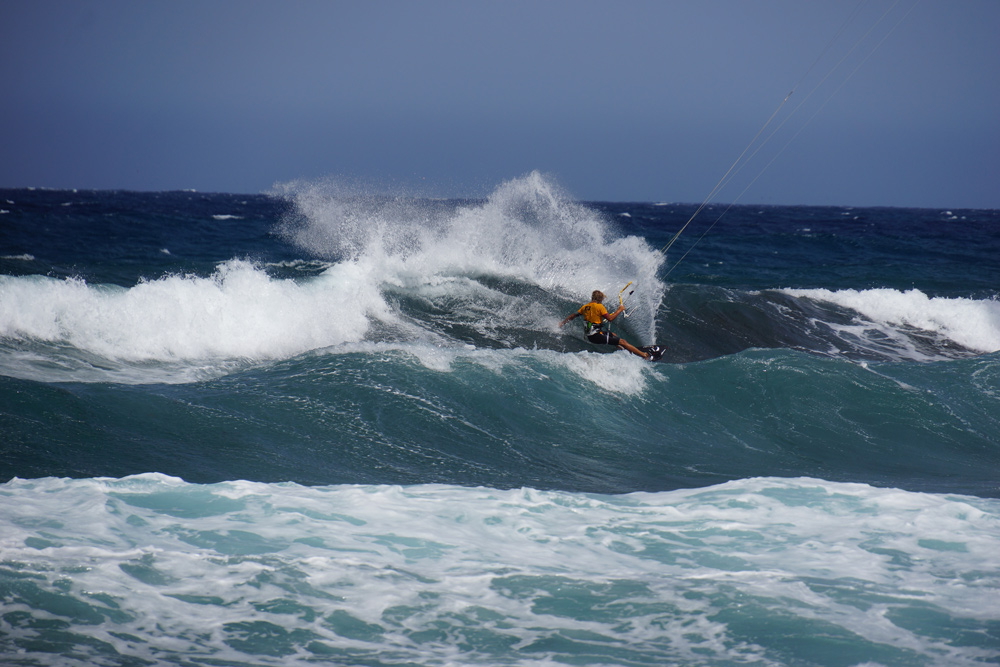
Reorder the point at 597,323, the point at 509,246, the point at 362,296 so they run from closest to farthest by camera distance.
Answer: the point at 597,323 < the point at 362,296 < the point at 509,246

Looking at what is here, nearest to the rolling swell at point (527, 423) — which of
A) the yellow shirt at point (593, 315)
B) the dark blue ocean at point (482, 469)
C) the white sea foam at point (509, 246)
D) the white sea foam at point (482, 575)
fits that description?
the dark blue ocean at point (482, 469)

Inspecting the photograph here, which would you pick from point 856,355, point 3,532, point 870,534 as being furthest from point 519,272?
point 3,532

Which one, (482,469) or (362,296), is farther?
(362,296)

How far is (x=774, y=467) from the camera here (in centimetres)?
821

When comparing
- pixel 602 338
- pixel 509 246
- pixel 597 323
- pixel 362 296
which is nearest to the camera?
pixel 602 338

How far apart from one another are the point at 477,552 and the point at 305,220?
16.7 m

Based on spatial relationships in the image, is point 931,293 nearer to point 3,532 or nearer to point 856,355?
point 856,355

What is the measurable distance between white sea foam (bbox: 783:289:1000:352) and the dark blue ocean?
0.23 m

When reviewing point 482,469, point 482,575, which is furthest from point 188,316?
point 482,575

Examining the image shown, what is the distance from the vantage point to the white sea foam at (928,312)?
A: 17.5 metres

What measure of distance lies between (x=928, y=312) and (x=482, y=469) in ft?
48.3

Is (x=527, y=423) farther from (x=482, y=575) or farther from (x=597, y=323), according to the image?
(x=482, y=575)

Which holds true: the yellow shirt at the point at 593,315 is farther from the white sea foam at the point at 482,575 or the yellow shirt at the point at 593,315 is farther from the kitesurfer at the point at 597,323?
the white sea foam at the point at 482,575

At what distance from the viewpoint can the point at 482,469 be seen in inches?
298
